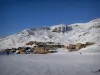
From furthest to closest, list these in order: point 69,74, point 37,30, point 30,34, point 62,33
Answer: point 62,33
point 37,30
point 30,34
point 69,74

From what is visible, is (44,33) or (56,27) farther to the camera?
(56,27)

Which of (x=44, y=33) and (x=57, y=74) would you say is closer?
(x=57, y=74)

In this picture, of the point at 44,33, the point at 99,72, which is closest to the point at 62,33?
the point at 44,33

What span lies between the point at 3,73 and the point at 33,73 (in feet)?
2.08

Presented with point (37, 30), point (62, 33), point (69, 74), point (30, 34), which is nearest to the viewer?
point (69, 74)

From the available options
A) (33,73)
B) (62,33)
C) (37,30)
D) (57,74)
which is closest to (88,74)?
(57,74)

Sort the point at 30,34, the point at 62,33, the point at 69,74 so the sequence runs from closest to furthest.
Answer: the point at 69,74 → the point at 30,34 → the point at 62,33

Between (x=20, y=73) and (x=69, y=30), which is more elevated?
(x=69, y=30)

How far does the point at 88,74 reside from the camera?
3699 millimetres

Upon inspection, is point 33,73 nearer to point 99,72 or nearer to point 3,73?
point 3,73

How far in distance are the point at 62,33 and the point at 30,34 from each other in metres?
8.34

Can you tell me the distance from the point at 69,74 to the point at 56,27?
3242cm

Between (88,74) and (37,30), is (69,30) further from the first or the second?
(88,74)

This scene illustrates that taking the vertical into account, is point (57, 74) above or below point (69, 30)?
below
